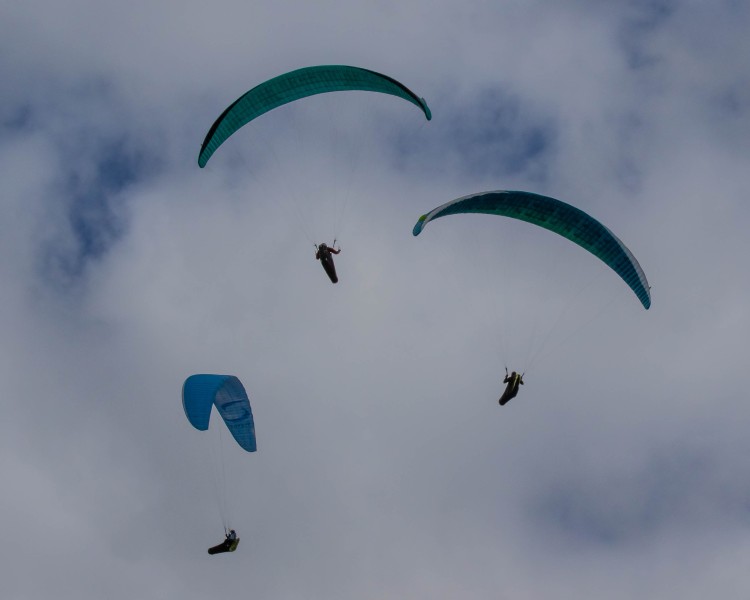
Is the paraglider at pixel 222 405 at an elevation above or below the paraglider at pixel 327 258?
below

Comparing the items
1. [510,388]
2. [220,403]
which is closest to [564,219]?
[510,388]

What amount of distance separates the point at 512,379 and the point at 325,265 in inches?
415

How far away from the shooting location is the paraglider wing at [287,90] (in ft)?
129

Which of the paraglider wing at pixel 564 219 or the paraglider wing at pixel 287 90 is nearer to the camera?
the paraglider wing at pixel 564 219

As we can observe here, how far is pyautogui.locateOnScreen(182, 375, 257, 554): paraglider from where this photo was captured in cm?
3950

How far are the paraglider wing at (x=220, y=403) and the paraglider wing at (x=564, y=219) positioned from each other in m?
12.3

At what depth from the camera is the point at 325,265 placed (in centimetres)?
4441

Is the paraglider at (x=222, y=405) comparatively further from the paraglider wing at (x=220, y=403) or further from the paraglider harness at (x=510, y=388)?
the paraglider harness at (x=510, y=388)

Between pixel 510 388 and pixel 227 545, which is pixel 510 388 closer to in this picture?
pixel 510 388

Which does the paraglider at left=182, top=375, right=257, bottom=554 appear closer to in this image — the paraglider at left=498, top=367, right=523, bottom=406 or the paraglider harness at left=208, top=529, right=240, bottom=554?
the paraglider harness at left=208, top=529, right=240, bottom=554

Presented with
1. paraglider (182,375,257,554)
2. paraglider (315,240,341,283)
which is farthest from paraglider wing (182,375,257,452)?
paraglider (315,240,341,283)

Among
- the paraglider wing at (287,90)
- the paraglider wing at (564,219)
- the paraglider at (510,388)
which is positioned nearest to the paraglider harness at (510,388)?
the paraglider at (510,388)

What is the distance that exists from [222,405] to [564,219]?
17154 mm

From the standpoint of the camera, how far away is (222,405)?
41.2m
